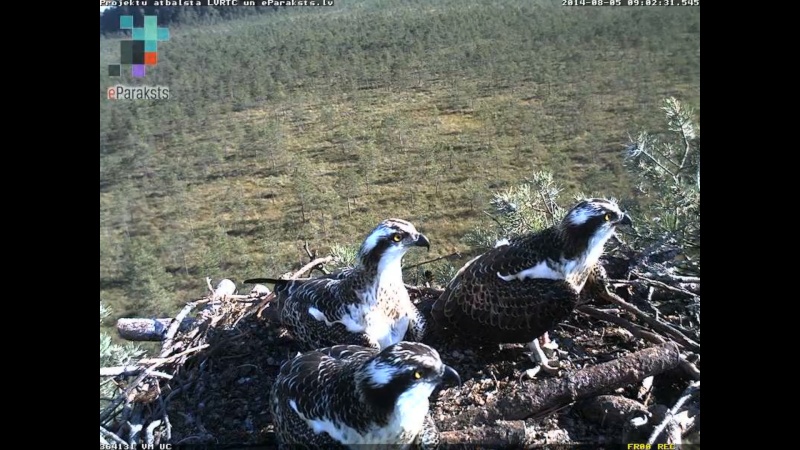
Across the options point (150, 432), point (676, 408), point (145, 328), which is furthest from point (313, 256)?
point (676, 408)

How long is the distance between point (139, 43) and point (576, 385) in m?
2.85

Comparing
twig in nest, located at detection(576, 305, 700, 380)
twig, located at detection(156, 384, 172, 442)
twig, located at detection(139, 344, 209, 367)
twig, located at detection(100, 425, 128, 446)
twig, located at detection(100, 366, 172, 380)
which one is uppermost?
twig in nest, located at detection(576, 305, 700, 380)

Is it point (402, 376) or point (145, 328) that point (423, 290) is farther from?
point (145, 328)

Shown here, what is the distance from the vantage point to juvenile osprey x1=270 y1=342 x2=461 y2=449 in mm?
2225

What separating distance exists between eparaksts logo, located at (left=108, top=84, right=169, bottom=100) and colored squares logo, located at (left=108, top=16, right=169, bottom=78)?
7 centimetres

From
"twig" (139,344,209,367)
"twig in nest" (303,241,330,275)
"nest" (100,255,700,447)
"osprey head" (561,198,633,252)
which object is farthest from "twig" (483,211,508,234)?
"twig" (139,344,209,367)

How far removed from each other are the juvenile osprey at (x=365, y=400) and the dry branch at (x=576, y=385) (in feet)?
1.10

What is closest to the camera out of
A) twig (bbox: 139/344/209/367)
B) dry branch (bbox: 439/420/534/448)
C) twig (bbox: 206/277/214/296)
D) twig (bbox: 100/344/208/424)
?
dry branch (bbox: 439/420/534/448)

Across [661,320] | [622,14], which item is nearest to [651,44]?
[622,14]

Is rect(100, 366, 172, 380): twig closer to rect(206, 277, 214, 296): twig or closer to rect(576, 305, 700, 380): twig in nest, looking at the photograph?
rect(206, 277, 214, 296): twig

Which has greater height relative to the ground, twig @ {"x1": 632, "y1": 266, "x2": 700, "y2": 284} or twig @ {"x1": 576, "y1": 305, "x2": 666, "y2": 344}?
twig @ {"x1": 632, "y1": 266, "x2": 700, "y2": 284}

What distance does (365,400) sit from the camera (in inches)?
89.5

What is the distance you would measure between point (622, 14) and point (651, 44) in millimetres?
247
